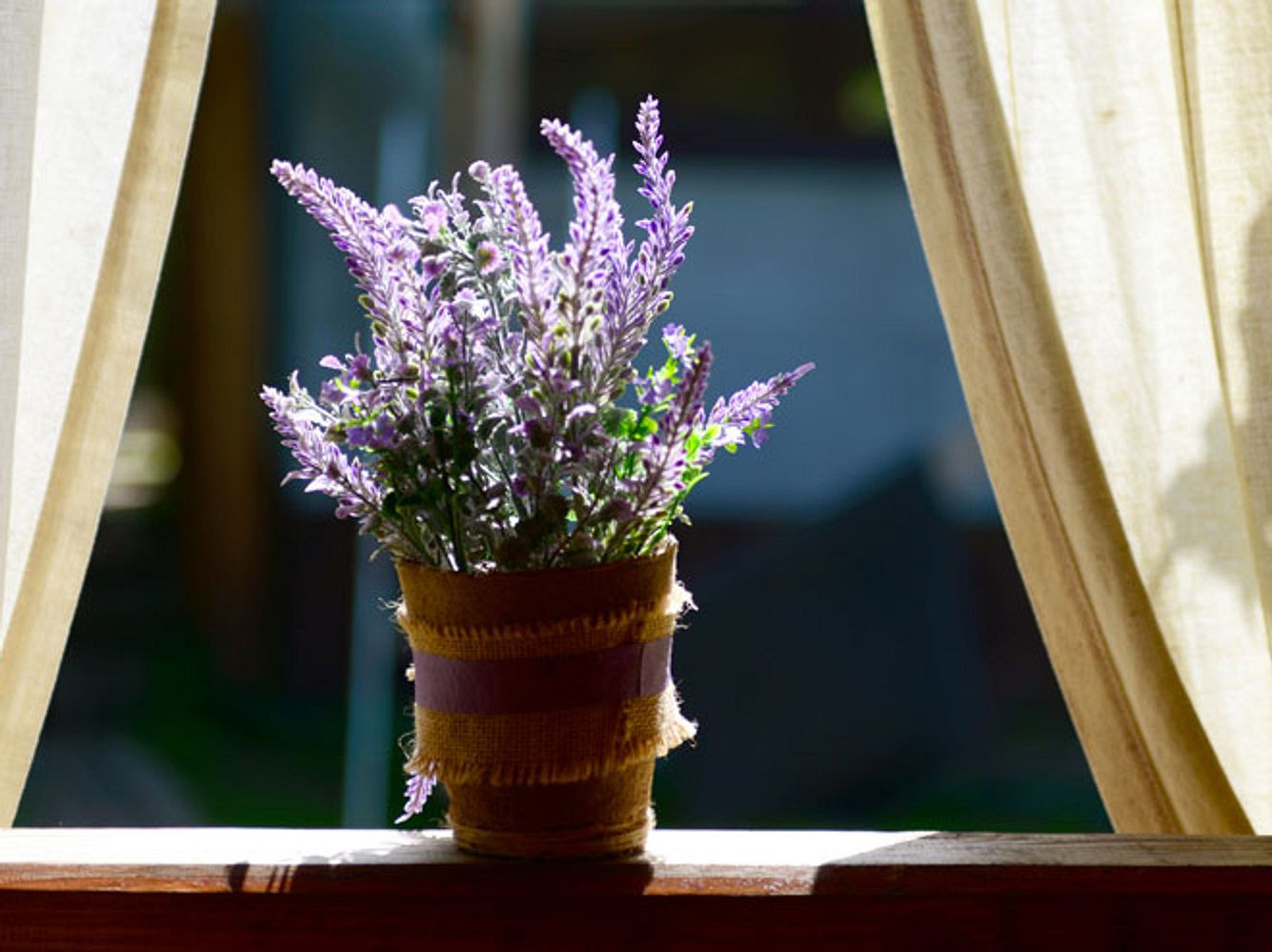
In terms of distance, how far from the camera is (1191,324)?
1.08 metres

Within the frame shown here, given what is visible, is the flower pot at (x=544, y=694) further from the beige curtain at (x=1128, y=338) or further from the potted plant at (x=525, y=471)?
the beige curtain at (x=1128, y=338)

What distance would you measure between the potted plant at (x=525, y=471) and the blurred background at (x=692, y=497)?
3518 millimetres

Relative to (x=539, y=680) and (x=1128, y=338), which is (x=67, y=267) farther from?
(x=1128, y=338)

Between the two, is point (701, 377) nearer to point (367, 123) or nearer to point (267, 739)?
point (367, 123)

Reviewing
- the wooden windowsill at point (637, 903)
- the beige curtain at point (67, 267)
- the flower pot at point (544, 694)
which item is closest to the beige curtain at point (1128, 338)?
the wooden windowsill at point (637, 903)

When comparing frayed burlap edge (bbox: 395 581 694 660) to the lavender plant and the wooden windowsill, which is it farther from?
the wooden windowsill

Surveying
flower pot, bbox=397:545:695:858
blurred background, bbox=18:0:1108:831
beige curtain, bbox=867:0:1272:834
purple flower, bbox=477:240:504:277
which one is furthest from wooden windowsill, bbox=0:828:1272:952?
blurred background, bbox=18:0:1108:831

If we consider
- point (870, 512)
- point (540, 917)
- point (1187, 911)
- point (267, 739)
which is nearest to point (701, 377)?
point (540, 917)

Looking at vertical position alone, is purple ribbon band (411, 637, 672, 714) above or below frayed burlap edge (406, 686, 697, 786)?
above

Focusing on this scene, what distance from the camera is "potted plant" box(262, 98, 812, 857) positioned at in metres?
0.91

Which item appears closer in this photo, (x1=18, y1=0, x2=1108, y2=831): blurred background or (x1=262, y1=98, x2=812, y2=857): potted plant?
(x1=262, y1=98, x2=812, y2=857): potted plant

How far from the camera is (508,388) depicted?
0.94 metres

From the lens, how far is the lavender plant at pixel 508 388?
3.00 ft

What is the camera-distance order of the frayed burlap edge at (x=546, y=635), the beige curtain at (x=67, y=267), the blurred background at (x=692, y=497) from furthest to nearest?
the blurred background at (x=692, y=497) → the beige curtain at (x=67, y=267) → the frayed burlap edge at (x=546, y=635)
